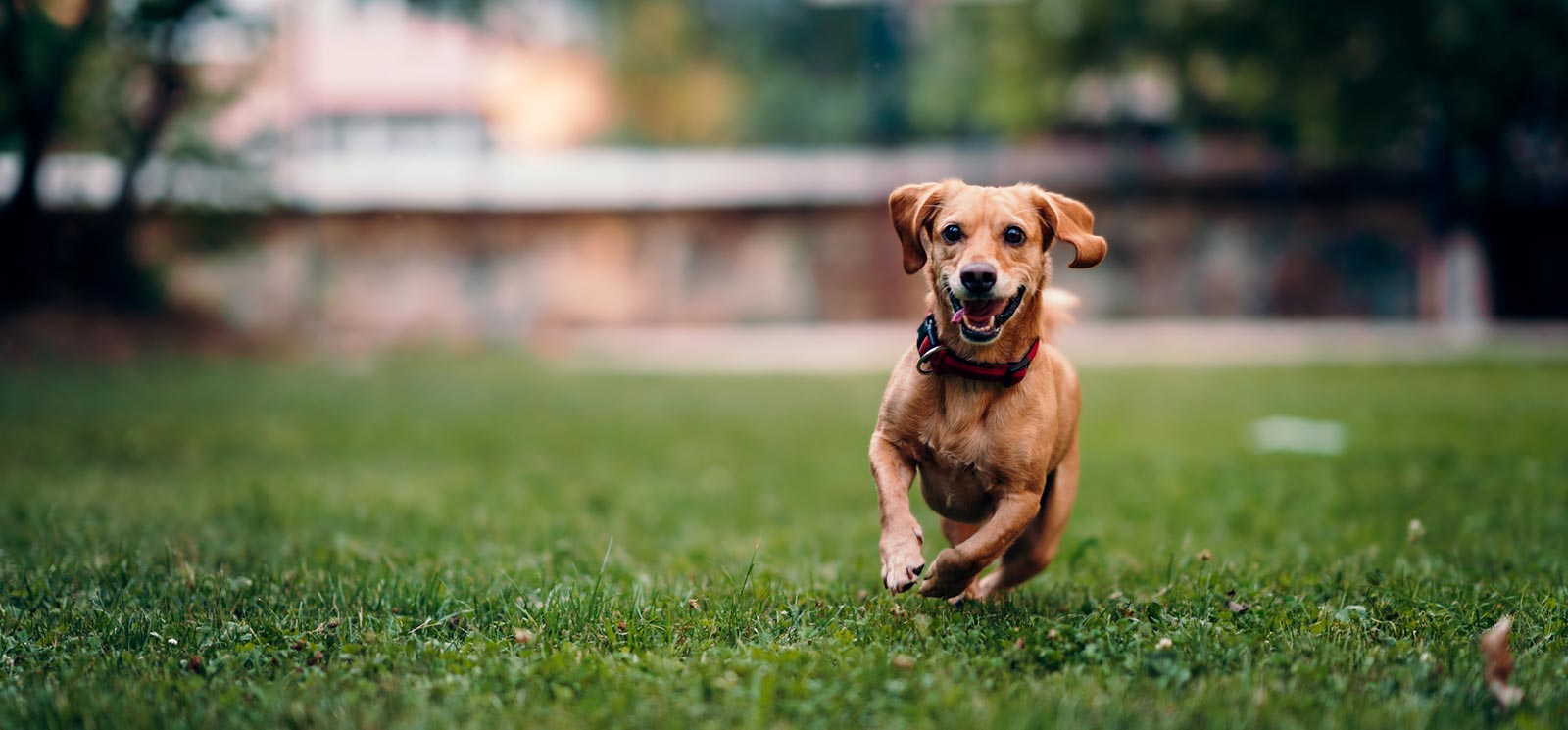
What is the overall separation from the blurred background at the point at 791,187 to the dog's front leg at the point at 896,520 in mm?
22855

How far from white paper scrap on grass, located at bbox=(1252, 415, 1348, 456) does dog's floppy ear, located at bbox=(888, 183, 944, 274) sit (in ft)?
24.9

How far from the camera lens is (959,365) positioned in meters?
3.95

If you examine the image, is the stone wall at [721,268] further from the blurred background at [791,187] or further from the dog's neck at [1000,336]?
the dog's neck at [1000,336]

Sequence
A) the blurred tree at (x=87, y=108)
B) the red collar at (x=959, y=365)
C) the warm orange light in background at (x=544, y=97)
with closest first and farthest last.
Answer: the red collar at (x=959, y=365) → the blurred tree at (x=87, y=108) → the warm orange light in background at (x=544, y=97)

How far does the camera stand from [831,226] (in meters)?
33.4

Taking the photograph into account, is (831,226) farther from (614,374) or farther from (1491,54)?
(1491,54)

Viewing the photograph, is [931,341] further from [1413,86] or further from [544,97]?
[544,97]

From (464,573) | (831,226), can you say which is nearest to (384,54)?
(831,226)

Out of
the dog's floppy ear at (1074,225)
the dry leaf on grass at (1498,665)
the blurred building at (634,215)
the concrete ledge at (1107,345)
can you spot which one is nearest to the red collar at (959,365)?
the dog's floppy ear at (1074,225)

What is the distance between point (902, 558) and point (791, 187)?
99.9 feet

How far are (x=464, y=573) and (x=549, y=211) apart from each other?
2921 cm

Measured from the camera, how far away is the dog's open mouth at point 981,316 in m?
3.75

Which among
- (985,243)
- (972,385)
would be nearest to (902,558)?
(972,385)

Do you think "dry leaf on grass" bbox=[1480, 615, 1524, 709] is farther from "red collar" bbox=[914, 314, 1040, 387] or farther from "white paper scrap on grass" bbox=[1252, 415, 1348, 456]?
"white paper scrap on grass" bbox=[1252, 415, 1348, 456]
